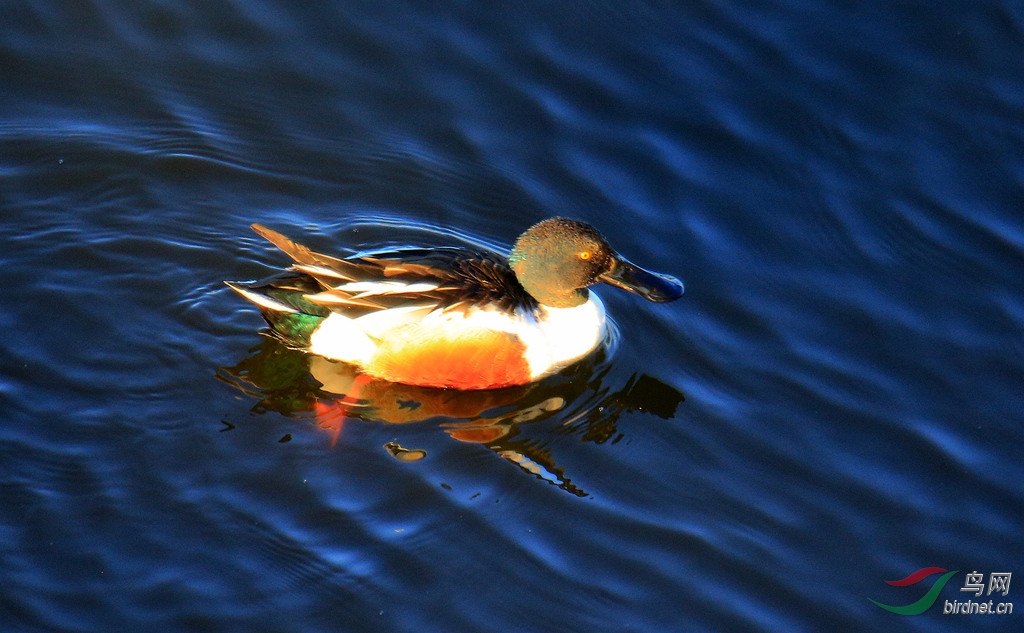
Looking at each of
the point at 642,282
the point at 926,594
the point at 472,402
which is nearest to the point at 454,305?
the point at 472,402

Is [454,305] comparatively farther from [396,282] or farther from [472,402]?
[472,402]

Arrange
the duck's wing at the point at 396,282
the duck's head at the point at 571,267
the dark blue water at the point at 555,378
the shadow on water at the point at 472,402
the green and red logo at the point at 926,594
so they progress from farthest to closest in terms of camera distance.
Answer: the duck's head at the point at 571,267 → the duck's wing at the point at 396,282 → the shadow on water at the point at 472,402 → the green and red logo at the point at 926,594 → the dark blue water at the point at 555,378

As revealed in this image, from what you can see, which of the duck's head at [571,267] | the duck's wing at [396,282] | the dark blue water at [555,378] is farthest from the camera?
the duck's head at [571,267]

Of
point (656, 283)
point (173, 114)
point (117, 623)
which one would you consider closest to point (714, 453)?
point (656, 283)

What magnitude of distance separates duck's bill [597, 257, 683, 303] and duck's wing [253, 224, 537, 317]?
64 centimetres

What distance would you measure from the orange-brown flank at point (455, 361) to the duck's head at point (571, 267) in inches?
15.4

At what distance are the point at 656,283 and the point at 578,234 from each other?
0.52m

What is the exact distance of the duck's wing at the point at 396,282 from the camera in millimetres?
5832

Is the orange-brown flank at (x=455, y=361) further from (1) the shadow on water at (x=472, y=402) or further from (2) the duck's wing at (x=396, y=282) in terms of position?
(2) the duck's wing at (x=396, y=282)

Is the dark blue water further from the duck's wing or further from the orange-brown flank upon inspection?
the duck's wing

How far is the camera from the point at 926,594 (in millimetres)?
5027

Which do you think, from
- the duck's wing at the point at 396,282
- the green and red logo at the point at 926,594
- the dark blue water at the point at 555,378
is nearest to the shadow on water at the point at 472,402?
the dark blue water at the point at 555,378

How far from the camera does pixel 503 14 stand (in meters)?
8.22

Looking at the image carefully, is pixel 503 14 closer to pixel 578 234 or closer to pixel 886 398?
pixel 578 234
